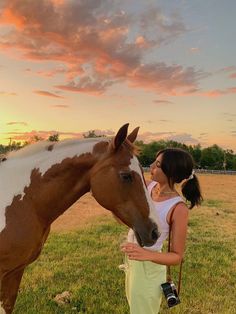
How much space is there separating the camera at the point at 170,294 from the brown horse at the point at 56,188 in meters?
0.42

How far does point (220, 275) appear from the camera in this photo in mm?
7391

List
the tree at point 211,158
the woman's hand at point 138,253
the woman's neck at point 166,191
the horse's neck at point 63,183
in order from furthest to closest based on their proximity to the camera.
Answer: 1. the tree at point 211,158
2. the horse's neck at point 63,183
3. the woman's neck at point 166,191
4. the woman's hand at point 138,253

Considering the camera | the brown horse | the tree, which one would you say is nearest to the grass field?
the brown horse

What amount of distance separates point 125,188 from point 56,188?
721 mm

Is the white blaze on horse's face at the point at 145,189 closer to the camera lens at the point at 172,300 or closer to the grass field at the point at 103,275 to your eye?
the camera lens at the point at 172,300

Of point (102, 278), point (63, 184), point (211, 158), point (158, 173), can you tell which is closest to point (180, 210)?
point (158, 173)

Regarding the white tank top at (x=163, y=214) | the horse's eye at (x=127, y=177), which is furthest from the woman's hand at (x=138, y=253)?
the horse's eye at (x=127, y=177)

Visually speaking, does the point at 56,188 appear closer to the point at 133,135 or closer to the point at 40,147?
the point at 40,147

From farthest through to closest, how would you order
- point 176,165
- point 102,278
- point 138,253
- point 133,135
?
1. point 102,278
2. point 133,135
3. point 176,165
4. point 138,253

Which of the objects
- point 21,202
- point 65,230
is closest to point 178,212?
point 21,202

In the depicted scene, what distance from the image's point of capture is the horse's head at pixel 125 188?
11.2 feet

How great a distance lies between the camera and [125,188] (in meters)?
3.46

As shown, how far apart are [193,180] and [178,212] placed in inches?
22.1

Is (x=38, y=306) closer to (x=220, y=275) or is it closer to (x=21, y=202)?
(x=21, y=202)
